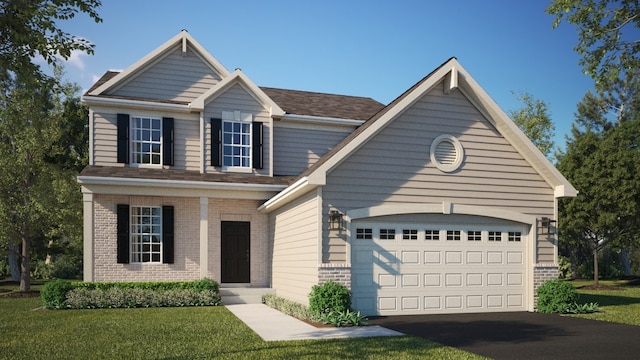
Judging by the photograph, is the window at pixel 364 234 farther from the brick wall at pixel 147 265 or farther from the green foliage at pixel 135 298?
the brick wall at pixel 147 265

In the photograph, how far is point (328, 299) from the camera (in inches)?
501

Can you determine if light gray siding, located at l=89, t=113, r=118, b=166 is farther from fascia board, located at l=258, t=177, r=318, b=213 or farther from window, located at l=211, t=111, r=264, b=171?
fascia board, located at l=258, t=177, r=318, b=213

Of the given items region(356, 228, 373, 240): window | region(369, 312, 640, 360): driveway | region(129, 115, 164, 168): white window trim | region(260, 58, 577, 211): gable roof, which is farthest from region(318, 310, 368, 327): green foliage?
region(129, 115, 164, 168): white window trim

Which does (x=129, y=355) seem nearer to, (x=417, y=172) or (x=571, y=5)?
(x=417, y=172)

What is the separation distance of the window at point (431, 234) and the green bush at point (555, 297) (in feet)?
11.0

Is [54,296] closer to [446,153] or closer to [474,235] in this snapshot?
[446,153]

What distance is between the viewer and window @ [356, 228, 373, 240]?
1384cm

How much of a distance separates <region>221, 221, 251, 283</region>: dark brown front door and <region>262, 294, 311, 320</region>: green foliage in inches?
67.3

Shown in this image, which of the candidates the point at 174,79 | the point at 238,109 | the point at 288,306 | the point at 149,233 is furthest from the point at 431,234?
the point at 174,79

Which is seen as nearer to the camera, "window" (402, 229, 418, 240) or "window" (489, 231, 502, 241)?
"window" (402, 229, 418, 240)

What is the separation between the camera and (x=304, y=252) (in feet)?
47.2

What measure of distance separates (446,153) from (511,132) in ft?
6.39

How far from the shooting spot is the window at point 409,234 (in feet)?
46.9

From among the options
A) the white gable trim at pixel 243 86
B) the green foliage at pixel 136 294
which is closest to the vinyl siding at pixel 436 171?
the green foliage at pixel 136 294
